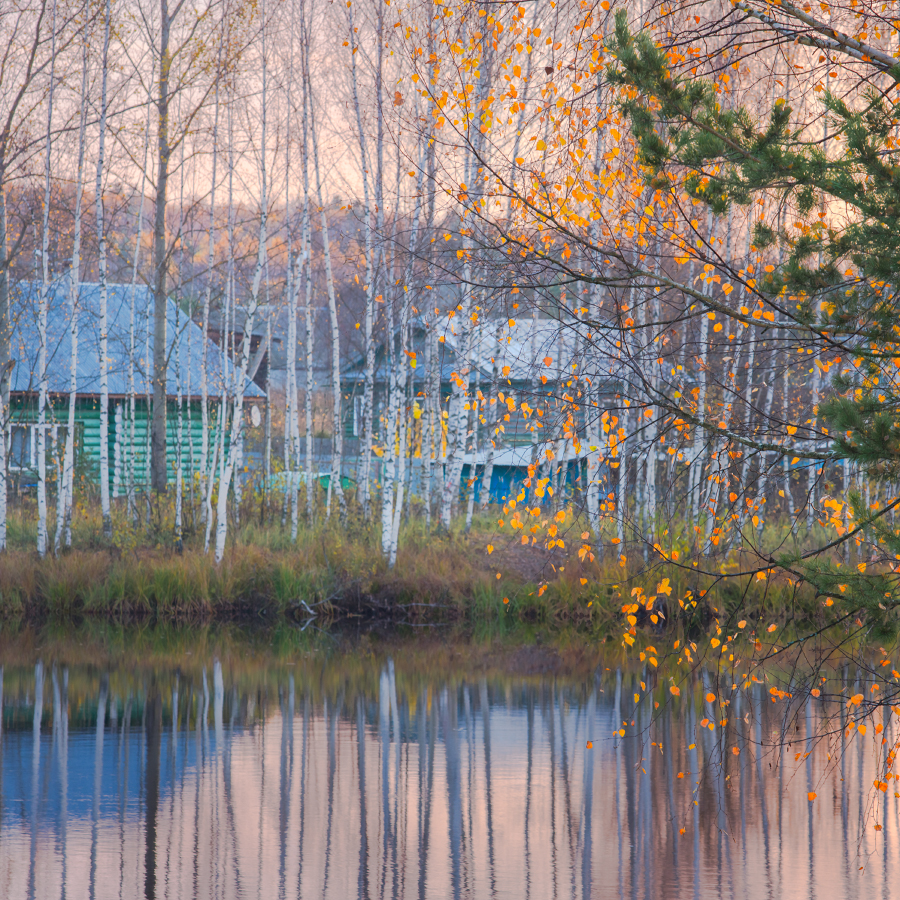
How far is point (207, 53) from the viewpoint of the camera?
16297mm

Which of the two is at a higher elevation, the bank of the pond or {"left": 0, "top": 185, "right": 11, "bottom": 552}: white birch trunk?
{"left": 0, "top": 185, "right": 11, "bottom": 552}: white birch trunk

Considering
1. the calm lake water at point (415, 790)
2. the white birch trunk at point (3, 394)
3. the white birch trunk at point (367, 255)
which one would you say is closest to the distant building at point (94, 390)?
the white birch trunk at point (3, 394)

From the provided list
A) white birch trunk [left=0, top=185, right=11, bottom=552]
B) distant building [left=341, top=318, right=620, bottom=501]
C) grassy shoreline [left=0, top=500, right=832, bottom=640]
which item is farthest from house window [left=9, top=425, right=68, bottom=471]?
grassy shoreline [left=0, top=500, right=832, bottom=640]

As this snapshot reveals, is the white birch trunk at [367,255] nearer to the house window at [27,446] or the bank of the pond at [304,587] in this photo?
the bank of the pond at [304,587]

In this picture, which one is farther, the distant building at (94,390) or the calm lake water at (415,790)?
the distant building at (94,390)

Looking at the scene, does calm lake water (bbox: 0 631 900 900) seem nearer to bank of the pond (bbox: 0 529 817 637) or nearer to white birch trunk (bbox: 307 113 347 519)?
bank of the pond (bbox: 0 529 817 637)

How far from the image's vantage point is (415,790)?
7117mm

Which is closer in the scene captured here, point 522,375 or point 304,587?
point 522,375

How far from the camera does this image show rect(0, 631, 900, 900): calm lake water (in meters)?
5.50

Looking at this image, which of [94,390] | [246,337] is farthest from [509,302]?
[94,390]

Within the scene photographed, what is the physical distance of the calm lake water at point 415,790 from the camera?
5504 mm

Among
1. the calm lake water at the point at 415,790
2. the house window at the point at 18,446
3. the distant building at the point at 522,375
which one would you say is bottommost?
the calm lake water at the point at 415,790

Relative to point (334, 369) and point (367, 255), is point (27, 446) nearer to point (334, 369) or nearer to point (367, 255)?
point (334, 369)

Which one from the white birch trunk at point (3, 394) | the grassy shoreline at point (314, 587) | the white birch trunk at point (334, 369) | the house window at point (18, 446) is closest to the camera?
the grassy shoreline at point (314, 587)
